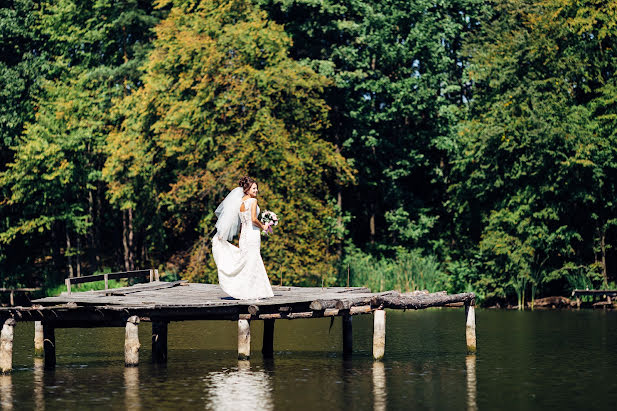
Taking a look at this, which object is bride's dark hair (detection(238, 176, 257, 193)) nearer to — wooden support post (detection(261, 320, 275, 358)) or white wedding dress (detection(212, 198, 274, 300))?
white wedding dress (detection(212, 198, 274, 300))

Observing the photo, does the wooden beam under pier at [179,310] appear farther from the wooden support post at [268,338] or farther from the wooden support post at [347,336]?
the wooden support post at [268,338]

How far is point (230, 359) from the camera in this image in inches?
909

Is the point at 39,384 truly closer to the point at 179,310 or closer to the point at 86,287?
the point at 179,310

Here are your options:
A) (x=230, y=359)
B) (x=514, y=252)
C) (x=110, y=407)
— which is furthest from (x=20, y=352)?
(x=514, y=252)

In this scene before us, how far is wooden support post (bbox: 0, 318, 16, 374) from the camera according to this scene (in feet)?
66.5

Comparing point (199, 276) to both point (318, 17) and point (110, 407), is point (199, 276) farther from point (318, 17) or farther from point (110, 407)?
point (110, 407)

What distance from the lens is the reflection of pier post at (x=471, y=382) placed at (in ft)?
53.3

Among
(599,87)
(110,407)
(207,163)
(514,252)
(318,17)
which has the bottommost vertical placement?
(110,407)

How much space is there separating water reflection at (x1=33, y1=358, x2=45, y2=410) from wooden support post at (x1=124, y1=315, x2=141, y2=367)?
5.58 ft

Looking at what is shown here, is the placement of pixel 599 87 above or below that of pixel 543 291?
above

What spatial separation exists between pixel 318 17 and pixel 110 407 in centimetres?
3412

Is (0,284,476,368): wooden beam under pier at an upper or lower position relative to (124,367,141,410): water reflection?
upper

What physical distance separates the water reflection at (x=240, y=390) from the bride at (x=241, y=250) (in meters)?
1.69

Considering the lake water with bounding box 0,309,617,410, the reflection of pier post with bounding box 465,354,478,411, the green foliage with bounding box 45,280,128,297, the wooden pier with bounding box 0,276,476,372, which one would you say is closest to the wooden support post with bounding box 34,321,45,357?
the lake water with bounding box 0,309,617,410
